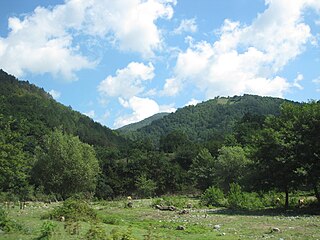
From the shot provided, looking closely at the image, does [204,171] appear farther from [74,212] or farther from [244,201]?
[74,212]

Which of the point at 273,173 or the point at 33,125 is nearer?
the point at 273,173

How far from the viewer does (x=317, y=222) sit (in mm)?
22609

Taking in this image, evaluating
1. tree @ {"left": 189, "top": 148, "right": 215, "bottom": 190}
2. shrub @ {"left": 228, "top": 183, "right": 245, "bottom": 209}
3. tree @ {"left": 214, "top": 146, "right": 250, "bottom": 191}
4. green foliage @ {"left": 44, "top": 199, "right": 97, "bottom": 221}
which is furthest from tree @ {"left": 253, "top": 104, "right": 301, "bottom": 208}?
tree @ {"left": 189, "top": 148, "right": 215, "bottom": 190}

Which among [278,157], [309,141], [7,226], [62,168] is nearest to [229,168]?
[278,157]

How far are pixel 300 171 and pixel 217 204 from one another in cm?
1310

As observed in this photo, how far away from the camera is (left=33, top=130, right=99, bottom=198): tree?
56.3 m

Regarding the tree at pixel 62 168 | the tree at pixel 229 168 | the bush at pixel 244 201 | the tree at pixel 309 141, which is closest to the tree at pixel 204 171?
the tree at pixel 229 168

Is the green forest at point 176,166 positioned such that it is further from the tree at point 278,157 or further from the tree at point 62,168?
the tree at point 62,168

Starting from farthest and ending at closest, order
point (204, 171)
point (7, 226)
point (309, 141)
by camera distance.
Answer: point (204, 171) → point (309, 141) → point (7, 226)

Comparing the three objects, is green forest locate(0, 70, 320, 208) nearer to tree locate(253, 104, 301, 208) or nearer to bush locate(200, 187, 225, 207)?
tree locate(253, 104, 301, 208)

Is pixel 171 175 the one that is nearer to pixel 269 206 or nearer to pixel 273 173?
pixel 269 206

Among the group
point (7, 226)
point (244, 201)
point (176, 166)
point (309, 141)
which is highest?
point (176, 166)

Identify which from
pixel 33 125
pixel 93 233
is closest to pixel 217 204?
pixel 93 233

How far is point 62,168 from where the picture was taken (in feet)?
185
